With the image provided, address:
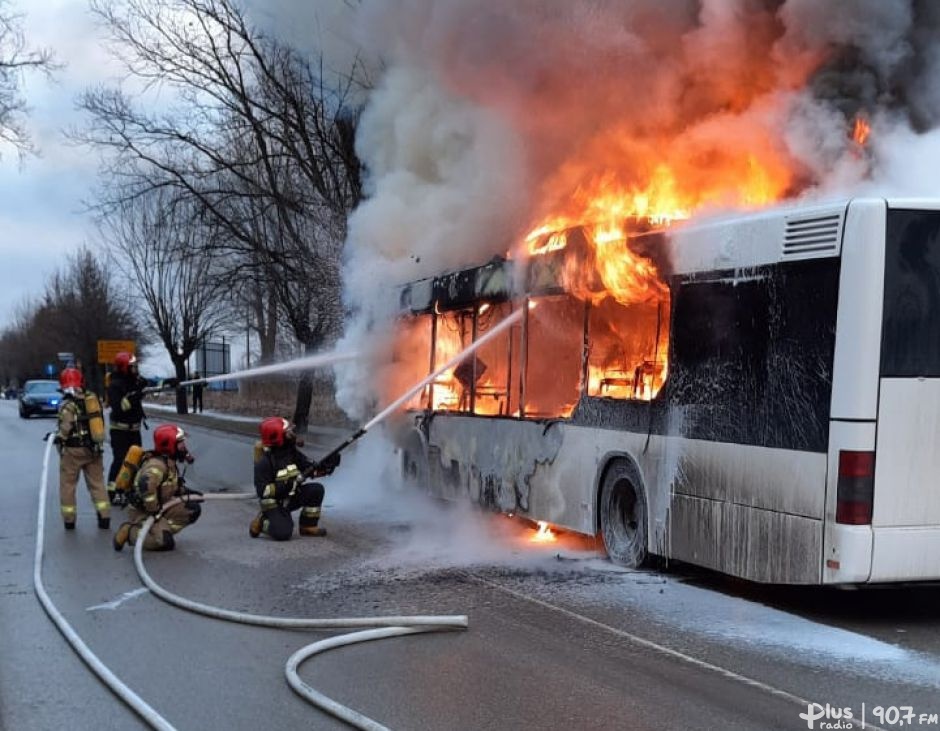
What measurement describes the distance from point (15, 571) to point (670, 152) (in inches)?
258

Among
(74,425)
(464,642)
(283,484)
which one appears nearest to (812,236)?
(464,642)

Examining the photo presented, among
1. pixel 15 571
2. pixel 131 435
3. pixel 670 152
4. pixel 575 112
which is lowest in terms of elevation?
pixel 15 571

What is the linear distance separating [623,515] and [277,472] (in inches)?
125

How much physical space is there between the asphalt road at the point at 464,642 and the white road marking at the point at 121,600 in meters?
0.05

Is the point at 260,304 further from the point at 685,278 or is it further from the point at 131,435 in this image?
the point at 685,278

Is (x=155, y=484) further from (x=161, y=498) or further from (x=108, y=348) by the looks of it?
(x=108, y=348)

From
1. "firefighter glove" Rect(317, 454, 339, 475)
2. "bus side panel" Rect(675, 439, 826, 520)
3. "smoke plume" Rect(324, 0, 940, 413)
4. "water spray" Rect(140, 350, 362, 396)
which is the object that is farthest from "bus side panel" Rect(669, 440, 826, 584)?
"water spray" Rect(140, 350, 362, 396)

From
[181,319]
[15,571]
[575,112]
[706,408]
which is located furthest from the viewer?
[181,319]

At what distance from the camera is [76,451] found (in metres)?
9.08

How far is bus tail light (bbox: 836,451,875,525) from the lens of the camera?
512cm

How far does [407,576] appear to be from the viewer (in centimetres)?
681

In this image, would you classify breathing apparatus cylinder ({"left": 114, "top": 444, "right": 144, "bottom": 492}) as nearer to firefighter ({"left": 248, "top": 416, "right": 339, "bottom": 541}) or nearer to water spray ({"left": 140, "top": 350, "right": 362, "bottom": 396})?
firefighter ({"left": 248, "top": 416, "right": 339, "bottom": 541})

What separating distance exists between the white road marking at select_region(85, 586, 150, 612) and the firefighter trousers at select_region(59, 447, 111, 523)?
9.20 feet

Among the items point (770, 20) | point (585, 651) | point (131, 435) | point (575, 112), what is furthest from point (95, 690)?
point (770, 20)
